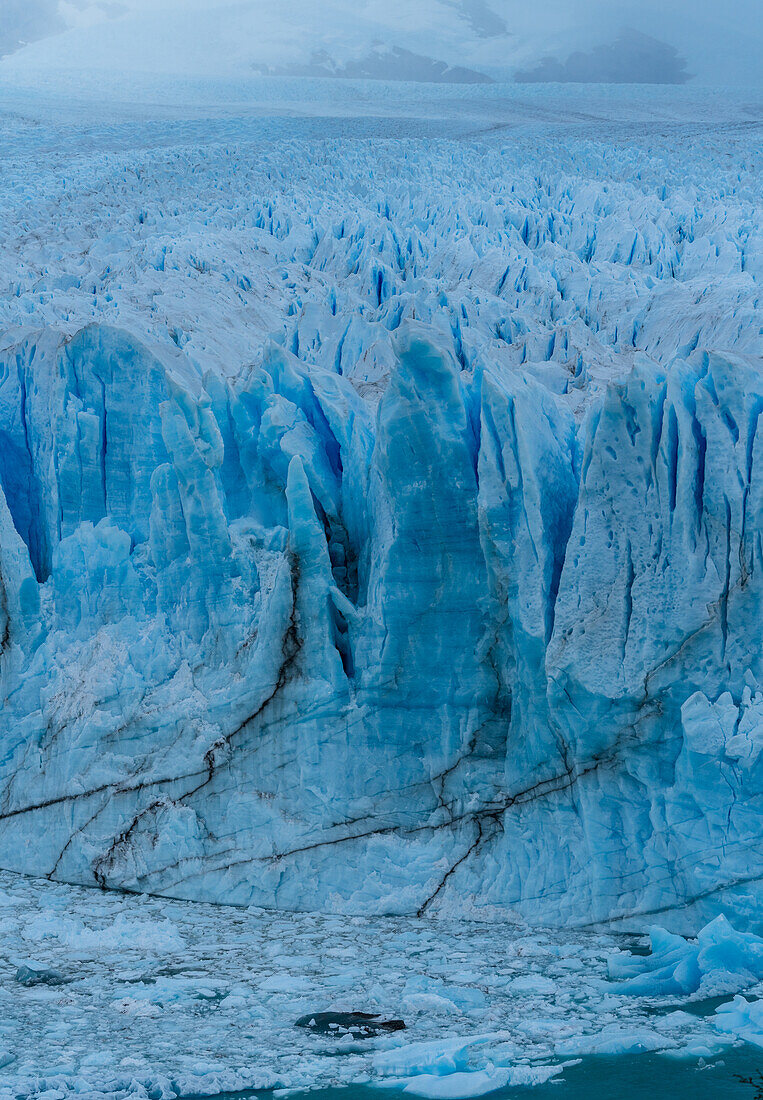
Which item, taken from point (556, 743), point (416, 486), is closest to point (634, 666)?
point (556, 743)

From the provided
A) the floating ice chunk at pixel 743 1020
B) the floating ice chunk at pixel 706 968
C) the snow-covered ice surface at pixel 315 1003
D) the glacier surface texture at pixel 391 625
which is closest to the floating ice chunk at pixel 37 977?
the snow-covered ice surface at pixel 315 1003

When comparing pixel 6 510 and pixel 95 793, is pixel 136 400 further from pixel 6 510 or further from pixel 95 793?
pixel 95 793

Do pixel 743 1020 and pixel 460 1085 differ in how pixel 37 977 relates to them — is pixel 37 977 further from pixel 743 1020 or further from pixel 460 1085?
pixel 743 1020

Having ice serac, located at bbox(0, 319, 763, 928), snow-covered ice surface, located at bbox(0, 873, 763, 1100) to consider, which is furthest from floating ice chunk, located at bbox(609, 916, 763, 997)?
ice serac, located at bbox(0, 319, 763, 928)

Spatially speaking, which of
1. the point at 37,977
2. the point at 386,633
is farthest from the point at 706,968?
the point at 37,977

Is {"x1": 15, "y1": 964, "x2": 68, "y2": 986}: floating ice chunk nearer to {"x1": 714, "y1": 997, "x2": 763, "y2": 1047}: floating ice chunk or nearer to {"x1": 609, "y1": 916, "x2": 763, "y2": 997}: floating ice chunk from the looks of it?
{"x1": 609, "y1": 916, "x2": 763, "y2": 997}: floating ice chunk

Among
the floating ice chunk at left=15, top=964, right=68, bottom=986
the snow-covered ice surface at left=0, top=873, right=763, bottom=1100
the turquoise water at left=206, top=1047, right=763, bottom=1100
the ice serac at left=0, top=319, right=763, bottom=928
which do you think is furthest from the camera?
the ice serac at left=0, top=319, right=763, bottom=928

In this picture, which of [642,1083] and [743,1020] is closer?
[642,1083]

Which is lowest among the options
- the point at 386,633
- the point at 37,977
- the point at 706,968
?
the point at 37,977
